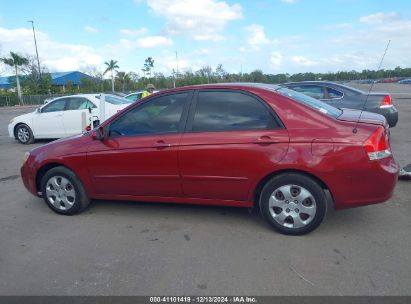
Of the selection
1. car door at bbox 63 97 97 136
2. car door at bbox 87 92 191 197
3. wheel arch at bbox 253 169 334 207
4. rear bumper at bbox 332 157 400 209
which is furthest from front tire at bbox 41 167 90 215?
car door at bbox 63 97 97 136

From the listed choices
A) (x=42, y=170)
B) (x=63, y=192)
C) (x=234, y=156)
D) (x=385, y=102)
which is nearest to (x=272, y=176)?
(x=234, y=156)

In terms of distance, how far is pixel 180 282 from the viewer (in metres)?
3.11

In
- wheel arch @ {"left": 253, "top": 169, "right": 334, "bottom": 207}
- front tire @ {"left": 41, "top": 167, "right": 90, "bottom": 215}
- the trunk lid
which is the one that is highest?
the trunk lid

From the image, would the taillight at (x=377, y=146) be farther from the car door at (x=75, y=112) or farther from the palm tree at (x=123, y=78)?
the palm tree at (x=123, y=78)

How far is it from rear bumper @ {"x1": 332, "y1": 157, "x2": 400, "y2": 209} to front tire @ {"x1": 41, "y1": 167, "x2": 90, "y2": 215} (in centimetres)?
308

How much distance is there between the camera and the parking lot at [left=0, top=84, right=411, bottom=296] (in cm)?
305

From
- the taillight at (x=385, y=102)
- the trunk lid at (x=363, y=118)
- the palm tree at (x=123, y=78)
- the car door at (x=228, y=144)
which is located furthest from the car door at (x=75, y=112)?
the palm tree at (x=123, y=78)

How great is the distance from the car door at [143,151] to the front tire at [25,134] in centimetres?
764

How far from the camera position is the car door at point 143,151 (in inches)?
165

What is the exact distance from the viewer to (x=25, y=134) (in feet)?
36.7

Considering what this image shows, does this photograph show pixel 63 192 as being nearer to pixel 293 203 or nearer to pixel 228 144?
pixel 228 144

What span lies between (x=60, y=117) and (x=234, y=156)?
8.15 meters

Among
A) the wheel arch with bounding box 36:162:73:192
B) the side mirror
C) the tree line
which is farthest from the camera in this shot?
the tree line

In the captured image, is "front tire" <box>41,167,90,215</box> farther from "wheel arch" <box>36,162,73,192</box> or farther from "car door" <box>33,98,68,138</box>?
"car door" <box>33,98,68,138</box>
